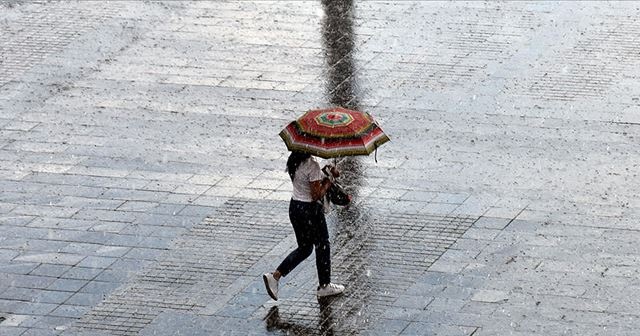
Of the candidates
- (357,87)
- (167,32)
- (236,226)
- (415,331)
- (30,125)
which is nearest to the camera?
(415,331)

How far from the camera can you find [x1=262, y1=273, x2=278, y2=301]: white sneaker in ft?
40.0

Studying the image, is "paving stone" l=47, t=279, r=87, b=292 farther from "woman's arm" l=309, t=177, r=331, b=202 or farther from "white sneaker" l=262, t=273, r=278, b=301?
"woman's arm" l=309, t=177, r=331, b=202

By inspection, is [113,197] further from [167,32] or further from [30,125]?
[167,32]

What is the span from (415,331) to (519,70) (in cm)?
732

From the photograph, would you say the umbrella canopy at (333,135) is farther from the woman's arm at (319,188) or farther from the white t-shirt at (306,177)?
the woman's arm at (319,188)

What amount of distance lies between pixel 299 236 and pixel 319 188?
1.88ft

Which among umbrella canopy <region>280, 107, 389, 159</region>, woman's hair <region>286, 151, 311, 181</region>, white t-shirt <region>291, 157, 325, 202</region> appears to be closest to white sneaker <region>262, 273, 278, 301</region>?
white t-shirt <region>291, 157, 325, 202</region>

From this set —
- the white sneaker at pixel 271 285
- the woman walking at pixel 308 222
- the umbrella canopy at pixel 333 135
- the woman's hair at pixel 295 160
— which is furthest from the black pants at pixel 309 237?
the umbrella canopy at pixel 333 135

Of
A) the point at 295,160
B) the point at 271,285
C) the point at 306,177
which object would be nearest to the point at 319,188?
the point at 306,177

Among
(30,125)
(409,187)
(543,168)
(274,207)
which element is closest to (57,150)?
(30,125)

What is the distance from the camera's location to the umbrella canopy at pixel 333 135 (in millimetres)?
11648

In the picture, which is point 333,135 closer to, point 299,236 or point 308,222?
point 308,222

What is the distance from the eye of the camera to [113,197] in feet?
48.2

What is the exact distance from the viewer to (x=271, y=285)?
12.2 meters
